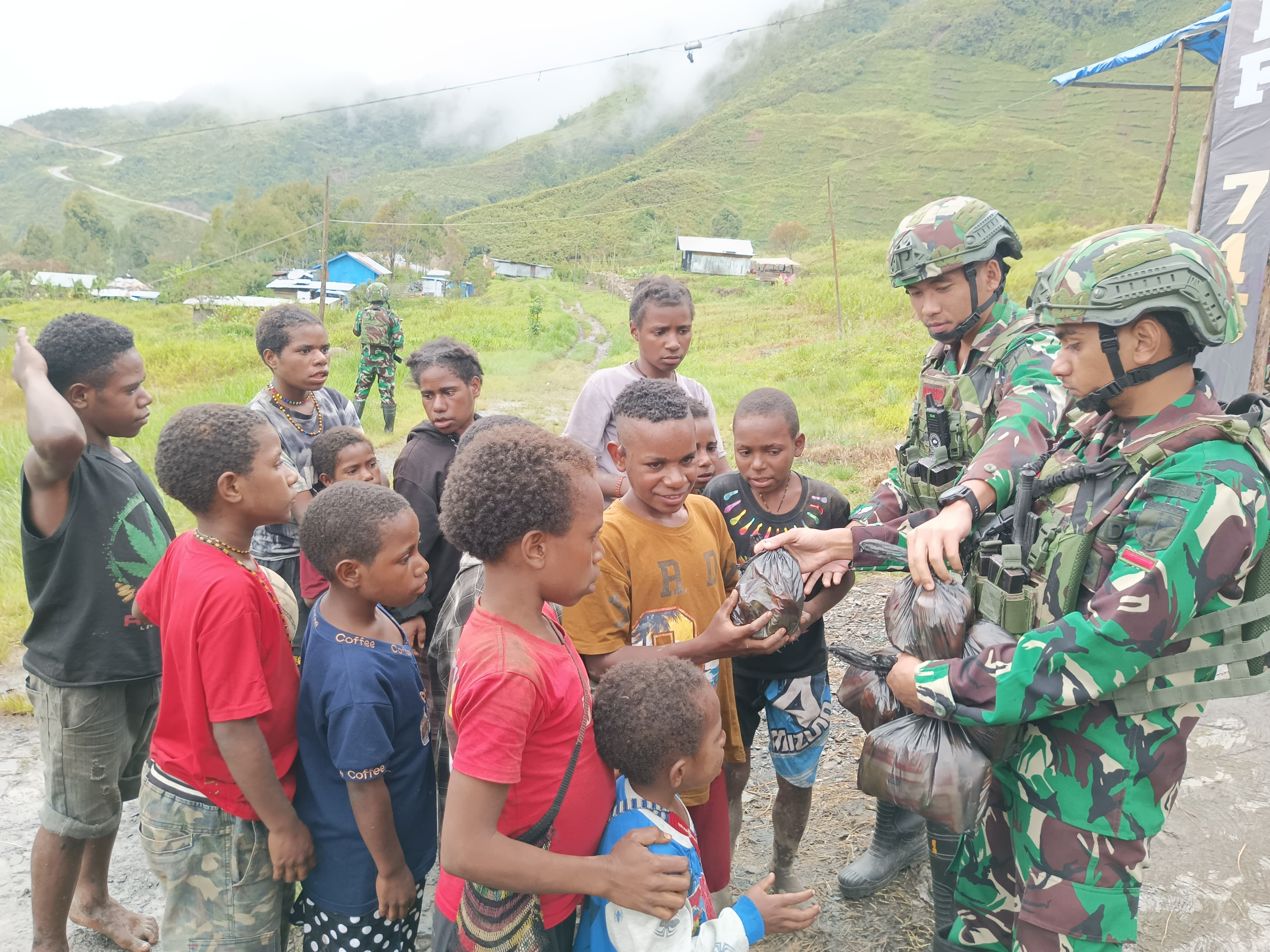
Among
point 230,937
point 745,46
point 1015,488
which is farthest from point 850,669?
point 745,46

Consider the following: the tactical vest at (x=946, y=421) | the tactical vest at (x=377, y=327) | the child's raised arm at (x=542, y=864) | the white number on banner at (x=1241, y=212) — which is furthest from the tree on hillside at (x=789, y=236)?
Result: the child's raised arm at (x=542, y=864)

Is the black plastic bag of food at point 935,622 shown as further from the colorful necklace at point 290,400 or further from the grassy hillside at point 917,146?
the grassy hillside at point 917,146

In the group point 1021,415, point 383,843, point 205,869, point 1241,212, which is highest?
point 1241,212

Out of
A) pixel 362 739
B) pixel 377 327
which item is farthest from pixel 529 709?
pixel 377 327

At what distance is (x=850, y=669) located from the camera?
251 centimetres

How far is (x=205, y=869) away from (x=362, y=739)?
0.61 metres

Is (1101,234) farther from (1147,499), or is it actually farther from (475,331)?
(475,331)

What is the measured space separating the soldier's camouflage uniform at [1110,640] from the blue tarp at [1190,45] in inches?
313

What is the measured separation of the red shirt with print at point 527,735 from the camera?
157 centimetres

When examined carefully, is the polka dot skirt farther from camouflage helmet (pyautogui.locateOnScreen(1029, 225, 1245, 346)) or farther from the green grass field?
the green grass field

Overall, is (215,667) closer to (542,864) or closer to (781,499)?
(542,864)

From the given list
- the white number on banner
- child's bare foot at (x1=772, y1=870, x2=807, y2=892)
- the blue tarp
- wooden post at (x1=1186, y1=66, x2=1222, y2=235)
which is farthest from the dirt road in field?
the blue tarp

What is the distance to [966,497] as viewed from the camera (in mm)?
2395

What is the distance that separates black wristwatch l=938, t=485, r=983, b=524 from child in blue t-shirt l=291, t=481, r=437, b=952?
1.57 meters
